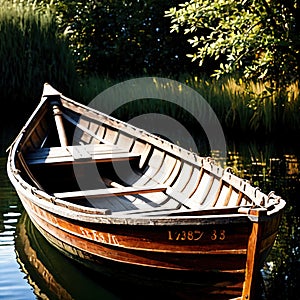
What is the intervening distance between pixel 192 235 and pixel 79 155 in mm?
3206

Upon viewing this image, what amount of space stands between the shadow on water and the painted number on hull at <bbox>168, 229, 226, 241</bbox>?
417 mm

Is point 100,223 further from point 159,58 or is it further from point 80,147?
point 159,58

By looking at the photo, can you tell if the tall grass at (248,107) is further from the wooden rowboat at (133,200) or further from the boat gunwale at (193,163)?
the boat gunwale at (193,163)

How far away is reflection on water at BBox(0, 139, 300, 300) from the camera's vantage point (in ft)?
16.9

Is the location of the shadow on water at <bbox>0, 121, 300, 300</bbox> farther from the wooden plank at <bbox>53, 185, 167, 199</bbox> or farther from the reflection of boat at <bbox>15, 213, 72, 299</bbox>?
the wooden plank at <bbox>53, 185, 167, 199</bbox>

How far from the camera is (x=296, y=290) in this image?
511cm

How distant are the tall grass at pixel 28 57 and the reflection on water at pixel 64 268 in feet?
22.1

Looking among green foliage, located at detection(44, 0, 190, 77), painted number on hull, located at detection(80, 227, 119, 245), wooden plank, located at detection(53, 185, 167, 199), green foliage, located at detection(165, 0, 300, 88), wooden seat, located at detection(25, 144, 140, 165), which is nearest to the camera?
painted number on hull, located at detection(80, 227, 119, 245)

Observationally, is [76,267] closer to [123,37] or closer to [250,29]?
[250,29]

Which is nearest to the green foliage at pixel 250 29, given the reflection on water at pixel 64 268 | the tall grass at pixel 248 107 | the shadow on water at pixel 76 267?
the tall grass at pixel 248 107

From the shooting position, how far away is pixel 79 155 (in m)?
7.41

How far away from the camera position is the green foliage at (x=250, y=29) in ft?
33.1

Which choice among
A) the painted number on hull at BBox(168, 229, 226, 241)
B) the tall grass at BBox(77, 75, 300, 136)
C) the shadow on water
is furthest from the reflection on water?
the tall grass at BBox(77, 75, 300, 136)

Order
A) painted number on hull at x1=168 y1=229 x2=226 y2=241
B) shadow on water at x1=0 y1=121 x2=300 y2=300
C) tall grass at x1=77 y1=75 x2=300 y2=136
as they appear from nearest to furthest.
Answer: painted number on hull at x1=168 y1=229 x2=226 y2=241, shadow on water at x1=0 y1=121 x2=300 y2=300, tall grass at x1=77 y1=75 x2=300 y2=136
